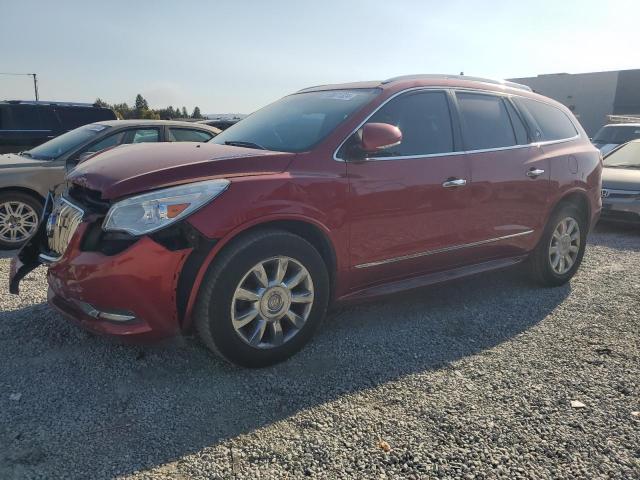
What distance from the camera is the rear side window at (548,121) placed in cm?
472

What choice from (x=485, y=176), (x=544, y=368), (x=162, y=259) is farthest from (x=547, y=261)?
(x=162, y=259)

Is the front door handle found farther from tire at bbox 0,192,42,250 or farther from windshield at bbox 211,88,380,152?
tire at bbox 0,192,42,250

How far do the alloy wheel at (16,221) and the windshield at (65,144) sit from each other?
724mm

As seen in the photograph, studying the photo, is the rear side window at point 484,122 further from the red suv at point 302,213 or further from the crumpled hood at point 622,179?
the crumpled hood at point 622,179

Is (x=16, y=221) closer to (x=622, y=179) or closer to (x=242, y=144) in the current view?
(x=242, y=144)

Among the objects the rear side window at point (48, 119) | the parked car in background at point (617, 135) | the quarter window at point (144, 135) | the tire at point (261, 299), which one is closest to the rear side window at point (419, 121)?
the tire at point (261, 299)

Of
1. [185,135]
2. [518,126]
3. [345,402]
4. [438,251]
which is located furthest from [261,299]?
[185,135]

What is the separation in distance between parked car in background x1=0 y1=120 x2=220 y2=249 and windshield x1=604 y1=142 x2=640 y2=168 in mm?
6947

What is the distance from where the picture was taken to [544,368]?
3328mm

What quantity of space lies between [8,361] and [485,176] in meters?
3.58

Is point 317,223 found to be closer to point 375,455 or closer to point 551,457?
point 375,455

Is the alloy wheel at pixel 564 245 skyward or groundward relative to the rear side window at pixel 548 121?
groundward

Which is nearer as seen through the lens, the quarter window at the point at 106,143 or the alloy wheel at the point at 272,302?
the alloy wheel at the point at 272,302

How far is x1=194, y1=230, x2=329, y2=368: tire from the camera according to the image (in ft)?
9.55
